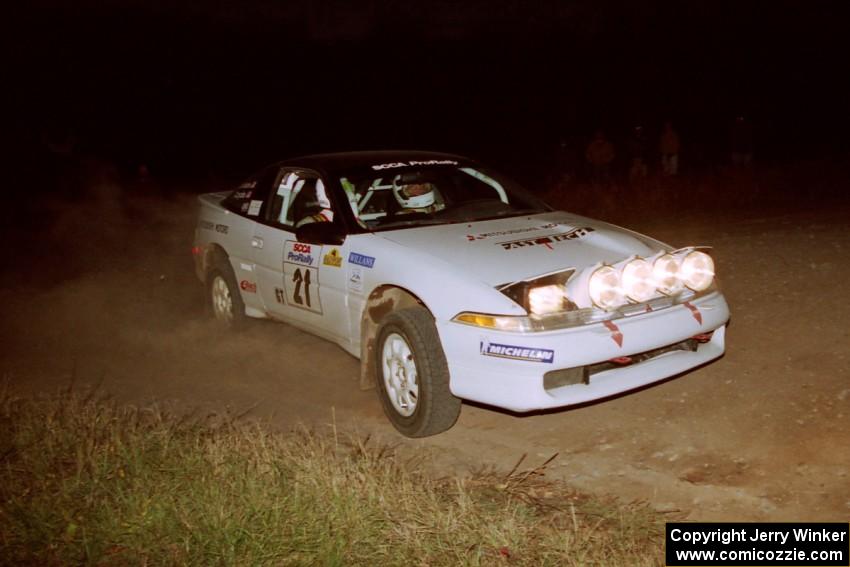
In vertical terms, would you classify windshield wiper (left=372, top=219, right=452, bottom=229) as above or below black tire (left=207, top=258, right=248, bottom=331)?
above

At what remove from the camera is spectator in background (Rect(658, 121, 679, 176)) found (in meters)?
16.6

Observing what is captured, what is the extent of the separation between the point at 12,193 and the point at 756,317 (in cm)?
1933

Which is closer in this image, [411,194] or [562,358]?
[562,358]

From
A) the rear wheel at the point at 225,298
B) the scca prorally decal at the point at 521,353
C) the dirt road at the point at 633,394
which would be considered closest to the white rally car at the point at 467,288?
the scca prorally decal at the point at 521,353

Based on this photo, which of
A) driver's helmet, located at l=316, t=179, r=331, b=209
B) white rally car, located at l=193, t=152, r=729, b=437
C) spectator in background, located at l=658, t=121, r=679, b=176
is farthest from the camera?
spectator in background, located at l=658, t=121, r=679, b=176

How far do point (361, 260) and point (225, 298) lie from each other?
2.38m

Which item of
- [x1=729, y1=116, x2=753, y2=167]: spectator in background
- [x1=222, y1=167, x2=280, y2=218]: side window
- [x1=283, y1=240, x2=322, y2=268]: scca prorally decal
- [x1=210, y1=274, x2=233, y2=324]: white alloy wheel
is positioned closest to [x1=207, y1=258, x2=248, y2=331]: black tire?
[x1=210, y1=274, x2=233, y2=324]: white alloy wheel

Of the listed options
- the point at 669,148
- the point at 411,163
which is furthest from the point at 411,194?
the point at 669,148

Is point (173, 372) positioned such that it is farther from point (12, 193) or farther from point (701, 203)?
point (12, 193)

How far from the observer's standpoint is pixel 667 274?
4.73 metres

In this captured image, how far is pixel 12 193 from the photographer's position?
20.8 metres

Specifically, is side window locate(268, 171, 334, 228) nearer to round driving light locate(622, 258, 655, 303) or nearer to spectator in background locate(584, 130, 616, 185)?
round driving light locate(622, 258, 655, 303)

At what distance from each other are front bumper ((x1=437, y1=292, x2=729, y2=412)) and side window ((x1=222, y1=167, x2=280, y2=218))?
2597 millimetres

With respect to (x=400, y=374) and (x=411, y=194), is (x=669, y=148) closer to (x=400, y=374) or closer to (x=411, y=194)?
(x=411, y=194)
